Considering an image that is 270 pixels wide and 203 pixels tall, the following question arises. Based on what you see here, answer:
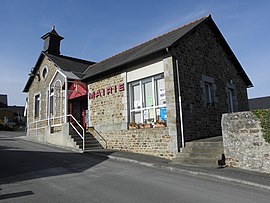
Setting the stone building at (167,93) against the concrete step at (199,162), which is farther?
the stone building at (167,93)

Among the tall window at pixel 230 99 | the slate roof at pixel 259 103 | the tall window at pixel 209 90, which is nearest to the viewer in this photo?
the tall window at pixel 209 90

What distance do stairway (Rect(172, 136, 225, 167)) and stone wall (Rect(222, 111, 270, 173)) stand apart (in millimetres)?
347

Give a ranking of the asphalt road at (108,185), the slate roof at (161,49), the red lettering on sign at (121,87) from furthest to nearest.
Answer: the red lettering on sign at (121,87), the slate roof at (161,49), the asphalt road at (108,185)

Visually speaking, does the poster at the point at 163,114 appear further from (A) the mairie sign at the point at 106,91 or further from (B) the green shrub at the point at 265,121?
(B) the green shrub at the point at 265,121

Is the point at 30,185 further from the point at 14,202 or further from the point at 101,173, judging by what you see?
the point at 101,173

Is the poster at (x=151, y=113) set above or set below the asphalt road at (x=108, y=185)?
above

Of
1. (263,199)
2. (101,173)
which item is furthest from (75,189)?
(263,199)

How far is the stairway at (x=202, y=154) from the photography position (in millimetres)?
7721

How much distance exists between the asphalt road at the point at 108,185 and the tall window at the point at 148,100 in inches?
116

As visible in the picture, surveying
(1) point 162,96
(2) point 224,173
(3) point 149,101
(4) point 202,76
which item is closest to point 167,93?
(1) point 162,96

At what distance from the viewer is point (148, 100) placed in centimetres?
1091

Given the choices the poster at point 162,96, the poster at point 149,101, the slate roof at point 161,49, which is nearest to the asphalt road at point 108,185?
the poster at point 162,96

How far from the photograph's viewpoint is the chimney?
20.6 meters

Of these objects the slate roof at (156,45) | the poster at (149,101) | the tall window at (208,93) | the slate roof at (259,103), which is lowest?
the poster at (149,101)
